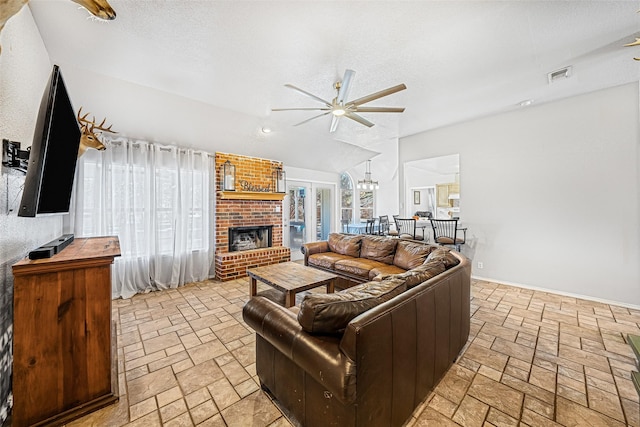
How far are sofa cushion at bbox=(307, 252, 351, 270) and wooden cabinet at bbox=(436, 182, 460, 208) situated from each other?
5.19m

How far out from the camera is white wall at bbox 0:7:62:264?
148 centimetres

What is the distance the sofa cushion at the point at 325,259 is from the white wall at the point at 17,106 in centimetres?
316

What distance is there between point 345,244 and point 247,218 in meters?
2.09

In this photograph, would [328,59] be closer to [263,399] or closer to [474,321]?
[263,399]

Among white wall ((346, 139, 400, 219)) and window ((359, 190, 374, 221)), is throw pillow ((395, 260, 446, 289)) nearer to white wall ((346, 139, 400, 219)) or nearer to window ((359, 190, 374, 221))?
white wall ((346, 139, 400, 219))

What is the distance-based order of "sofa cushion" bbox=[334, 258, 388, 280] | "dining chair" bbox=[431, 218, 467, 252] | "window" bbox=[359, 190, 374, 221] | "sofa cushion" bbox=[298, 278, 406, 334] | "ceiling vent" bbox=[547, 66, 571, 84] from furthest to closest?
"window" bbox=[359, 190, 374, 221], "dining chair" bbox=[431, 218, 467, 252], "sofa cushion" bbox=[334, 258, 388, 280], "ceiling vent" bbox=[547, 66, 571, 84], "sofa cushion" bbox=[298, 278, 406, 334]

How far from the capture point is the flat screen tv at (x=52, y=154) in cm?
138

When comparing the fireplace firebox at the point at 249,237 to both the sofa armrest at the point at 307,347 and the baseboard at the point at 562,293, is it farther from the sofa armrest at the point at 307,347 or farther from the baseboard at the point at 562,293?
the baseboard at the point at 562,293

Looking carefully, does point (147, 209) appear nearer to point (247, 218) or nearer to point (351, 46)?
point (247, 218)

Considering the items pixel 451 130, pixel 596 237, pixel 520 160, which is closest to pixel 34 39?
pixel 451 130

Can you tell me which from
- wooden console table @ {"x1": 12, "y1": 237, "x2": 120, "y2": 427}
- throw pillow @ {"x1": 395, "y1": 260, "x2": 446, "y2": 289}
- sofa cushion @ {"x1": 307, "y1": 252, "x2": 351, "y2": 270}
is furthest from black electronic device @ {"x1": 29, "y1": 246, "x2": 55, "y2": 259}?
sofa cushion @ {"x1": 307, "y1": 252, "x2": 351, "y2": 270}

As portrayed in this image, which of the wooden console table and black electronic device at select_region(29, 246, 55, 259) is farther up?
black electronic device at select_region(29, 246, 55, 259)

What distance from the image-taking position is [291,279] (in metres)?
3.01

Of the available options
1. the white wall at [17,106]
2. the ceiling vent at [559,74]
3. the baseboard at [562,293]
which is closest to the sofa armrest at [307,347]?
the white wall at [17,106]
